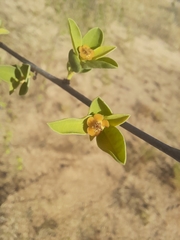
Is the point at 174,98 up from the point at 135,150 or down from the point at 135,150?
up

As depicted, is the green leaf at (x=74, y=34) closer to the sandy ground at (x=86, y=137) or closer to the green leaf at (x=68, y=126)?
the green leaf at (x=68, y=126)

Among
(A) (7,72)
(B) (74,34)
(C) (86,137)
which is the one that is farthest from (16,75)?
(C) (86,137)

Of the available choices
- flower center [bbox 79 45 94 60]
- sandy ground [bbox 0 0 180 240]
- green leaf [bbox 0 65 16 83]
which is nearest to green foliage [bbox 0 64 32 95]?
green leaf [bbox 0 65 16 83]

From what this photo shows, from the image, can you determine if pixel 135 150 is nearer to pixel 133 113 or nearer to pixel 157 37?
pixel 133 113

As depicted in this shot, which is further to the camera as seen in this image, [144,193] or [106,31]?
[106,31]

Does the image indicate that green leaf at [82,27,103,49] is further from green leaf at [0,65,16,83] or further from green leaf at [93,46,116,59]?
green leaf at [0,65,16,83]

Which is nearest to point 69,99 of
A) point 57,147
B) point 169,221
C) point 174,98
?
point 57,147
